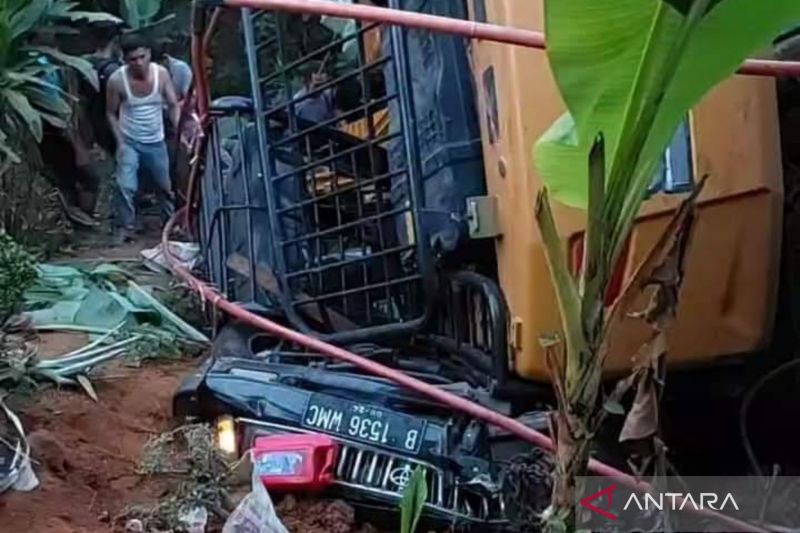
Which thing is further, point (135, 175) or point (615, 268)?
point (135, 175)

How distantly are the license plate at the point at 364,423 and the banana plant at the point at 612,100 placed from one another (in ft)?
3.05

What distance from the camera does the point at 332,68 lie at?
12.0 ft

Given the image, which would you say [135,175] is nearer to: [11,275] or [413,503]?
[11,275]

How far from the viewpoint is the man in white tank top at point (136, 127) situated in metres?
7.79

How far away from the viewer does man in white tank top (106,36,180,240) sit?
7.79 meters

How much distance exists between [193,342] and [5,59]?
188 centimetres

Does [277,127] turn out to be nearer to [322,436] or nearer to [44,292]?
[322,436]

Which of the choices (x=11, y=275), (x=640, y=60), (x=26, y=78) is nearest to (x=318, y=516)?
(x=11, y=275)

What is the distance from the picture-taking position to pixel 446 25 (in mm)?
2436

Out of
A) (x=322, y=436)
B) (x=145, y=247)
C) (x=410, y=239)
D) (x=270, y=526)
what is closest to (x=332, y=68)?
(x=410, y=239)

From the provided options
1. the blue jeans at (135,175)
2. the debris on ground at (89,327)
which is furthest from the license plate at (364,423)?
the blue jeans at (135,175)

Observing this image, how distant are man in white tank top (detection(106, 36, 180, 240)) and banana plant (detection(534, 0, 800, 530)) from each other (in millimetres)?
6187

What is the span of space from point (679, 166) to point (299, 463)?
1108 millimetres

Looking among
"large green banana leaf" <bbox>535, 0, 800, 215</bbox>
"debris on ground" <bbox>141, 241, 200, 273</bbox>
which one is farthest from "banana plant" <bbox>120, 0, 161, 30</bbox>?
"large green banana leaf" <bbox>535, 0, 800, 215</bbox>
